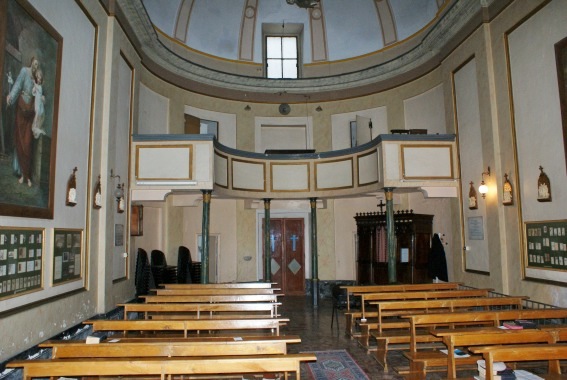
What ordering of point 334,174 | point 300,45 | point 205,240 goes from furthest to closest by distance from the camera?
point 300,45, point 334,174, point 205,240

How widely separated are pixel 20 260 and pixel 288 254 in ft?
33.4

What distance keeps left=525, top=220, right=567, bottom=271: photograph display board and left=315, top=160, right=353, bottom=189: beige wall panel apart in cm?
462

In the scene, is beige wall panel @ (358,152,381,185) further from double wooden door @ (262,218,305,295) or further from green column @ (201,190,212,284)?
double wooden door @ (262,218,305,295)

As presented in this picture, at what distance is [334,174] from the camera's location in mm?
11805

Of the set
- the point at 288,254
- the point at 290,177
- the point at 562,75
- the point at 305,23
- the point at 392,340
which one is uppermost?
the point at 305,23

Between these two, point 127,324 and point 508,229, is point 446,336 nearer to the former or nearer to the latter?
point 127,324

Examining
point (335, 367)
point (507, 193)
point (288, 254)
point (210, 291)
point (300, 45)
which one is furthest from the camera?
point (300, 45)

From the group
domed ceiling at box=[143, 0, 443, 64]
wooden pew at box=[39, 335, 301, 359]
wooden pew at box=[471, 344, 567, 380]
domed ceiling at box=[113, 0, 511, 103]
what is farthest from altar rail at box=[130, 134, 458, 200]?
wooden pew at box=[471, 344, 567, 380]

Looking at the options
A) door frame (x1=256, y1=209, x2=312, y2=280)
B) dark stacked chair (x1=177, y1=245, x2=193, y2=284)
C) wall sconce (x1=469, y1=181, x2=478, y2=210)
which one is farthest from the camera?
door frame (x1=256, y1=209, x2=312, y2=280)

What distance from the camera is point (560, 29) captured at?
22.8 ft

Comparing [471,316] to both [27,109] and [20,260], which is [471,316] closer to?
[20,260]

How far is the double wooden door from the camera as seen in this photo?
14.5 meters

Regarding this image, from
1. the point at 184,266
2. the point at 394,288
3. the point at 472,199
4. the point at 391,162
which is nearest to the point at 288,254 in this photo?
the point at 184,266

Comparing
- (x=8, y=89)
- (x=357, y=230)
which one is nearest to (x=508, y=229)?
(x=357, y=230)
